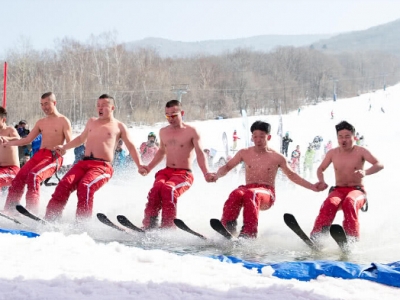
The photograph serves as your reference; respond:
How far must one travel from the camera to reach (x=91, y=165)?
710cm

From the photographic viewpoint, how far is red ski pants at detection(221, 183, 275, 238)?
20.4 feet

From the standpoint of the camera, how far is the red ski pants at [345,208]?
Answer: 6000 mm

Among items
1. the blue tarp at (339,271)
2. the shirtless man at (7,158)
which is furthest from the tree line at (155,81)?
the blue tarp at (339,271)

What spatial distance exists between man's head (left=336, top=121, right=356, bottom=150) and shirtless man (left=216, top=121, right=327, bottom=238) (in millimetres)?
538

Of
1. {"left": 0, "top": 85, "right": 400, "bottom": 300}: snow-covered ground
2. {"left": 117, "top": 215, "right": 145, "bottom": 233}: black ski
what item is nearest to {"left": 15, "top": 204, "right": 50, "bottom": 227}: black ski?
{"left": 0, "top": 85, "right": 400, "bottom": 300}: snow-covered ground

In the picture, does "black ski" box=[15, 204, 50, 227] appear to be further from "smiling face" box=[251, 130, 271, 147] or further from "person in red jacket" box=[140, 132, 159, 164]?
"person in red jacket" box=[140, 132, 159, 164]

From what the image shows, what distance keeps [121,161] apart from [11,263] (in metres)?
8.25

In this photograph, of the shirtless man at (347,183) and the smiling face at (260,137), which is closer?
the shirtless man at (347,183)

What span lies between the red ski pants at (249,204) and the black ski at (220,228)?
0.21 m

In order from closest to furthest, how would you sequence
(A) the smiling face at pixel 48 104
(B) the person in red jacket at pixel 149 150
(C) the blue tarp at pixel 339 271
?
1. (C) the blue tarp at pixel 339 271
2. (A) the smiling face at pixel 48 104
3. (B) the person in red jacket at pixel 149 150

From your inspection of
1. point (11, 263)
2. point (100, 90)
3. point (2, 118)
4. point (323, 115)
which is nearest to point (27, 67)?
point (100, 90)

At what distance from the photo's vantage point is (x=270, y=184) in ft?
21.7

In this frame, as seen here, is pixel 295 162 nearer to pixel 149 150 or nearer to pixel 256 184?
pixel 149 150

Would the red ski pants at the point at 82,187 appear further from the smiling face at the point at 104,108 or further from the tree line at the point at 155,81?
the tree line at the point at 155,81
